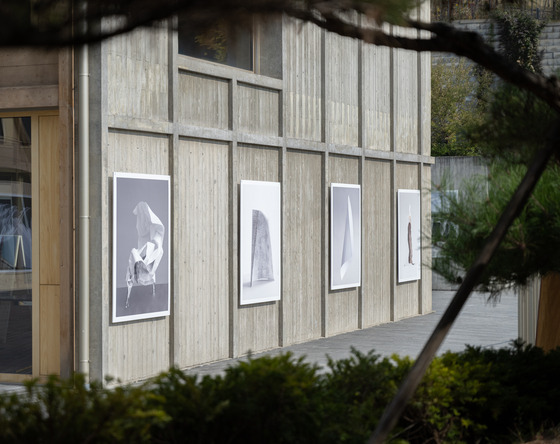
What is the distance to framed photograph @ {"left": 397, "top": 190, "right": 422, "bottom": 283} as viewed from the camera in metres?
18.4

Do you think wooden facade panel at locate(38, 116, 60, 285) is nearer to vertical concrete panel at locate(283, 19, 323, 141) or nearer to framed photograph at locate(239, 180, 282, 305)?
framed photograph at locate(239, 180, 282, 305)

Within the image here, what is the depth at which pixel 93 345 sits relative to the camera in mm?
10750

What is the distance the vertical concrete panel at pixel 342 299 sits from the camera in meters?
15.8

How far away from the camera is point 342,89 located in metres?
16.4

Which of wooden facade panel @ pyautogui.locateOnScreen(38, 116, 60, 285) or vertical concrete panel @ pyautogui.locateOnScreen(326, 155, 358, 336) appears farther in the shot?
vertical concrete panel @ pyautogui.locateOnScreen(326, 155, 358, 336)

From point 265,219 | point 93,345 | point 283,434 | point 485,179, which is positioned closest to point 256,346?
point 265,219

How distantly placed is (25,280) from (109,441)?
722cm

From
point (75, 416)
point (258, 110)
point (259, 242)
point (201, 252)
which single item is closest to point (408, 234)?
point (259, 242)

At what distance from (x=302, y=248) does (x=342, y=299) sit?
1609mm

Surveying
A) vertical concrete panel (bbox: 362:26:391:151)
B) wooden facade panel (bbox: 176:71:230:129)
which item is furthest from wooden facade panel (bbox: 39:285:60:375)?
vertical concrete panel (bbox: 362:26:391:151)

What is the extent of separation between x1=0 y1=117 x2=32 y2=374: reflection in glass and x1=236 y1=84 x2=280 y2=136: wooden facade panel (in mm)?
3295

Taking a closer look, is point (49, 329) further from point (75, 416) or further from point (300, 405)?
point (75, 416)

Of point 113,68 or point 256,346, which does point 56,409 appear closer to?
point 113,68

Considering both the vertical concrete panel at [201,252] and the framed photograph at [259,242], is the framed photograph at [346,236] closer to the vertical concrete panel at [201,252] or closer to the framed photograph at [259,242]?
the framed photograph at [259,242]
